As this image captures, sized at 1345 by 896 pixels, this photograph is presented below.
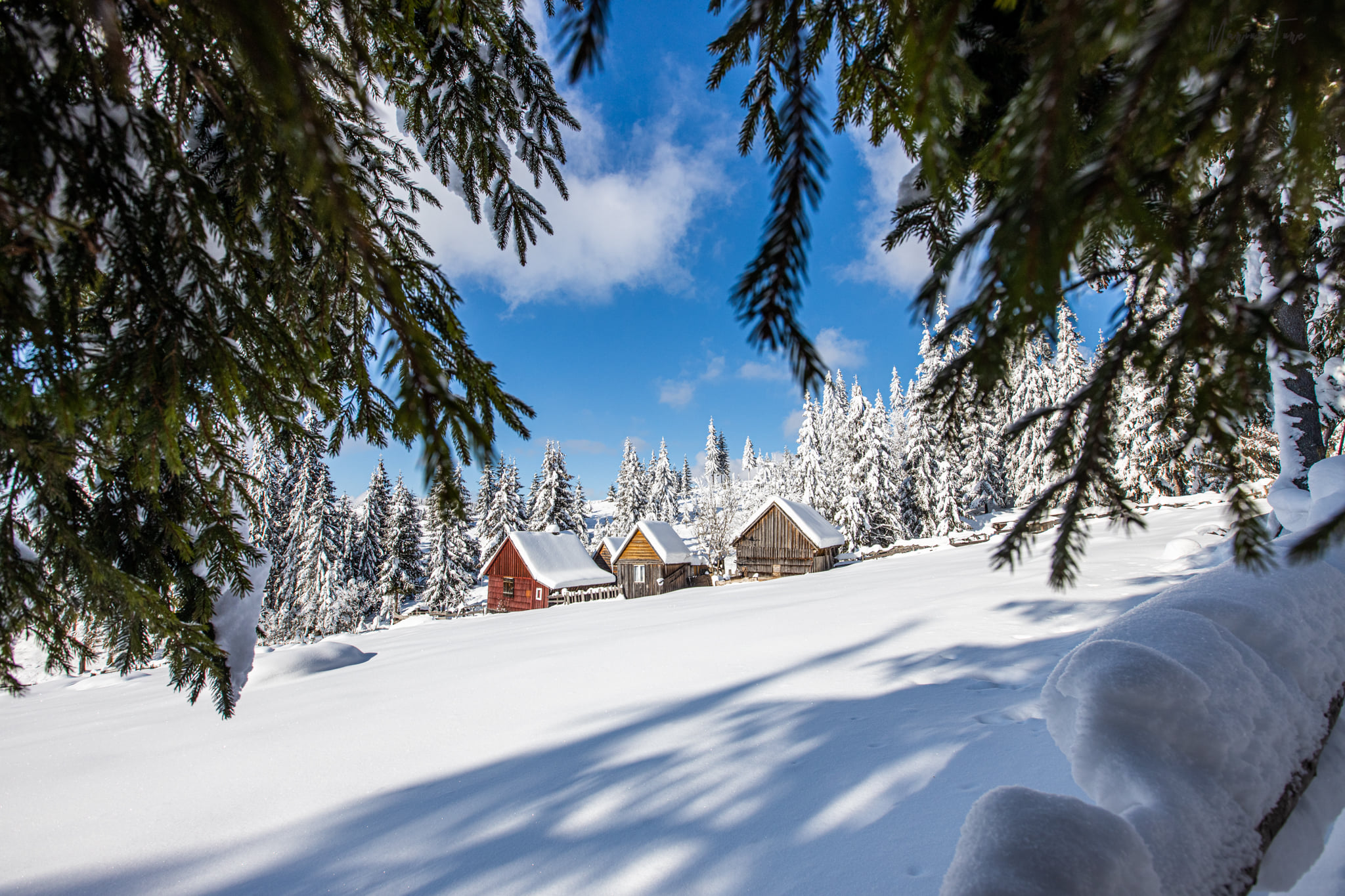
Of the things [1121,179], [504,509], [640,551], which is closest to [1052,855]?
[1121,179]

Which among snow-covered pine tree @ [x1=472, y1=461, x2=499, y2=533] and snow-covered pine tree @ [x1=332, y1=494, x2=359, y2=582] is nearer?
snow-covered pine tree @ [x1=332, y1=494, x2=359, y2=582]

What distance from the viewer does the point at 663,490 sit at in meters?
63.6

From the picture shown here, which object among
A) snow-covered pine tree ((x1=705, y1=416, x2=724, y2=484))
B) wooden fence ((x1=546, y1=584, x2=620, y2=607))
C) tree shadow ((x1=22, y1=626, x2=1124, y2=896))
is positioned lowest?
wooden fence ((x1=546, y1=584, x2=620, y2=607))

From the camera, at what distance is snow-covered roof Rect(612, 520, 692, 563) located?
84.5ft

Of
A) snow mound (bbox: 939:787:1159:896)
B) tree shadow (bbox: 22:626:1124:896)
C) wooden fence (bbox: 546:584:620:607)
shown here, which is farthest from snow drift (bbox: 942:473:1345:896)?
wooden fence (bbox: 546:584:620:607)

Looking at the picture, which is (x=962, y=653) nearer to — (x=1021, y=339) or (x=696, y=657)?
(x=696, y=657)

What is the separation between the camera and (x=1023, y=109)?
1.80ft

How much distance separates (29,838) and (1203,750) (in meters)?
5.88

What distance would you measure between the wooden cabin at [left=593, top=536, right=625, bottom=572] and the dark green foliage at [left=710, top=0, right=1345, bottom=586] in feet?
89.2

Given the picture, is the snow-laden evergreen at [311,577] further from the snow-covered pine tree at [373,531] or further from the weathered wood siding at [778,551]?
the weathered wood siding at [778,551]

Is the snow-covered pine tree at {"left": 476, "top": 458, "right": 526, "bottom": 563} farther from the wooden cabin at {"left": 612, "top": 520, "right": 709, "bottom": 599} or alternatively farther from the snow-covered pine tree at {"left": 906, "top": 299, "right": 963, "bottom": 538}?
the snow-covered pine tree at {"left": 906, "top": 299, "right": 963, "bottom": 538}

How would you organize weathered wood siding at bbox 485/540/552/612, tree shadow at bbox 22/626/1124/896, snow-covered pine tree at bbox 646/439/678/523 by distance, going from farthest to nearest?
snow-covered pine tree at bbox 646/439/678/523, weathered wood siding at bbox 485/540/552/612, tree shadow at bbox 22/626/1124/896

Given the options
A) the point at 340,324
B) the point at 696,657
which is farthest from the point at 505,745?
the point at 340,324

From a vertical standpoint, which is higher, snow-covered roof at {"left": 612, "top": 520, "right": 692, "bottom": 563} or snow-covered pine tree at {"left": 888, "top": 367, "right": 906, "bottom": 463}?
snow-covered pine tree at {"left": 888, "top": 367, "right": 906, "bottom": 463}
